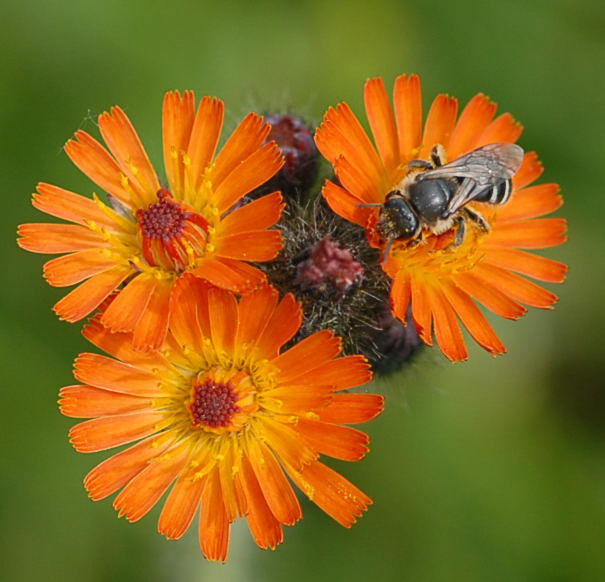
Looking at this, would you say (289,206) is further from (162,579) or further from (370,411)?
(162,579)

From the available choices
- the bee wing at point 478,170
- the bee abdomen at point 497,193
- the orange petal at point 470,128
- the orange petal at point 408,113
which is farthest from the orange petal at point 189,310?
the orange petal at point 470,128

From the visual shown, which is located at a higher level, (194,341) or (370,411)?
(370,411)

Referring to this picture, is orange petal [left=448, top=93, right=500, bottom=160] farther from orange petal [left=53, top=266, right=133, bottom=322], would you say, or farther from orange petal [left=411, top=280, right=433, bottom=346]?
orange petal [left=53, top=266, right=133, bottom=322]

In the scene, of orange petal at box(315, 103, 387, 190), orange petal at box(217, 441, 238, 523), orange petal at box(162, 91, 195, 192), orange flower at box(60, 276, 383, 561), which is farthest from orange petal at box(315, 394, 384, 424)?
orange petal at box(162, 91, 195, 192)

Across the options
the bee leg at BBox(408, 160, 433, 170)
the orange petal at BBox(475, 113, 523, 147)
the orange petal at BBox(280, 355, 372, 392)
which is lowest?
the orange petal at BBox(280, 355, 372, 392)

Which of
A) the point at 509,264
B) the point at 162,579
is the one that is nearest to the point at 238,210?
the point at 509,264

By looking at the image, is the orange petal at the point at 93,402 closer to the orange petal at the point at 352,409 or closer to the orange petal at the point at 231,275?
the orange petal at the point at 231,275
